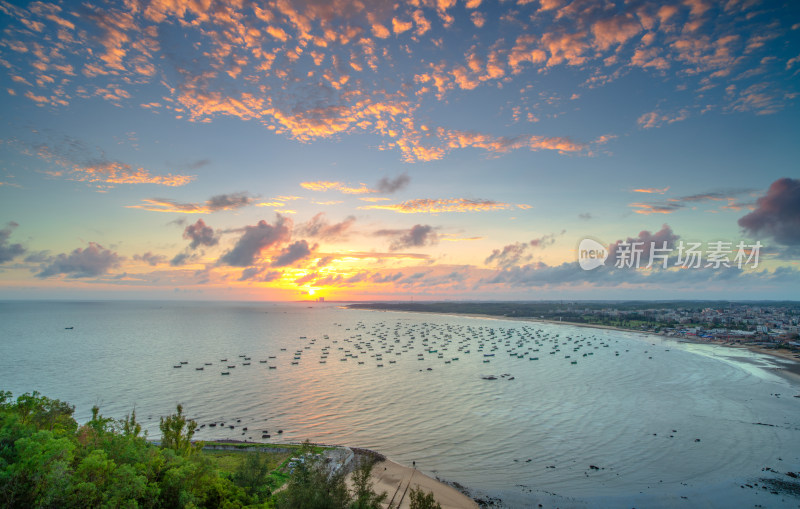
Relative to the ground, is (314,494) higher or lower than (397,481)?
→ higher

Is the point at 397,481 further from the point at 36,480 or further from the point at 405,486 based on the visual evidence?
the point at 36,480

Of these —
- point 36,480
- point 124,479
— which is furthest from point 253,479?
point 36,480

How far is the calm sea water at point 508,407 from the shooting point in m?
35.9

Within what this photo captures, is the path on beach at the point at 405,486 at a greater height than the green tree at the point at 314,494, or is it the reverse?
the green tree at the point at 314,494

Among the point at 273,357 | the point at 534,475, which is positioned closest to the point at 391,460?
the point at 534,475

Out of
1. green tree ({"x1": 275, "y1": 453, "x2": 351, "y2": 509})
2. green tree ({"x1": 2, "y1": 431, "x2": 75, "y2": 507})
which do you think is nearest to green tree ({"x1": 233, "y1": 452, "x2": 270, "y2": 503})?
green tree ({"x1": 275, "y1": 453, "x2": 351, "y2": 509})

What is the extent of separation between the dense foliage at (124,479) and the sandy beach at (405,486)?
8.62 meters

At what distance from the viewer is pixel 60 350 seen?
374ft

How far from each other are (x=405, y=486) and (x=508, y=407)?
1143 inches

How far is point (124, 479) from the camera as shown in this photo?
65.3 ft

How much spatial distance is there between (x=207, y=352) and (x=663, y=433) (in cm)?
11167

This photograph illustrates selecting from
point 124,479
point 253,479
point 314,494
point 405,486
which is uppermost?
point 124,479

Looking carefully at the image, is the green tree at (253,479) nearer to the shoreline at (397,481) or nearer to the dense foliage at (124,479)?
the dense foliage at (124,479)

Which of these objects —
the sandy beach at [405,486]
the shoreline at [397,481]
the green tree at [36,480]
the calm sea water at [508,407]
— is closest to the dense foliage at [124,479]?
the green tree at [36,480]
